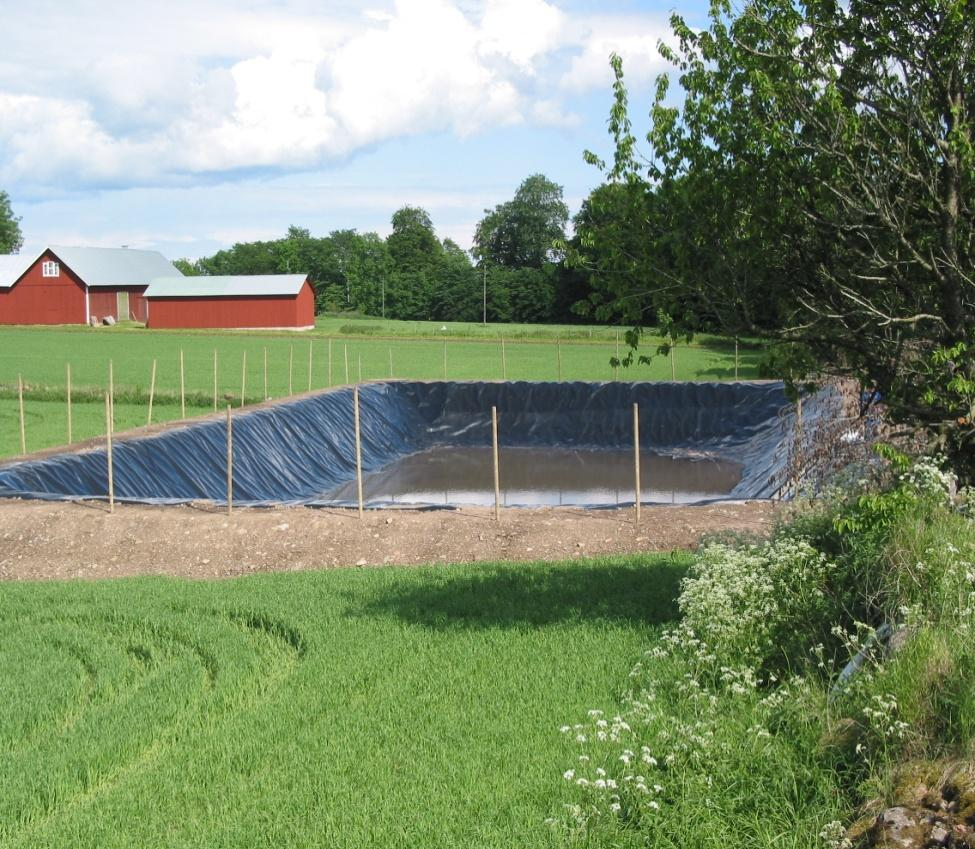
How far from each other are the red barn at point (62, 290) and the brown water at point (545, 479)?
54.6 m

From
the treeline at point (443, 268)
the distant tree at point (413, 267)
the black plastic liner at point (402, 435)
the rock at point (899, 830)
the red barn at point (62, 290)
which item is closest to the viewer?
the rock at point (899, 830)

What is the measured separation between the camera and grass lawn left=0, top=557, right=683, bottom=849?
655 cm

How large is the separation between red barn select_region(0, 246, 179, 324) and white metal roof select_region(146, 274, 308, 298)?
5.39 meters

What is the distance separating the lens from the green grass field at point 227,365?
3253cm

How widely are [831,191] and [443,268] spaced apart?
107795 millimetres

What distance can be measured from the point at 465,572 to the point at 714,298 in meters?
5.69

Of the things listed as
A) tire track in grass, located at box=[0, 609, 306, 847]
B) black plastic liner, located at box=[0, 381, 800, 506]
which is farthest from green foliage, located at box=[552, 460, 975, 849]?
black plastic liner, located at box=[0, 381, 800, 506]

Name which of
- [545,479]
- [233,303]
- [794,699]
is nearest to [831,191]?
[794,699]

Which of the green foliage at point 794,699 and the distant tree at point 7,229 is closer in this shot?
the green foliage at point 794,699

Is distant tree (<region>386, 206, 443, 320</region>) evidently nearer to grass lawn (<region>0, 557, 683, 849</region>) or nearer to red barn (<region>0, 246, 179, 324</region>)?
red barn (<region>0, 246, 179, 324</region>)

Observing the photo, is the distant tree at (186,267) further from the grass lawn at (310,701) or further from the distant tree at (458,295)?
the grass lawn at (310,701)

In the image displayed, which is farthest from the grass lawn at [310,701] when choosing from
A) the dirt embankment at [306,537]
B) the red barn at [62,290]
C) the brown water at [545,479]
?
the red barn at [62,290]

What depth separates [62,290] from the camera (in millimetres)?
78188

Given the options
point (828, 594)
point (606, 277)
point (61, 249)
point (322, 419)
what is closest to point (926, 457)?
point (828, 594)
